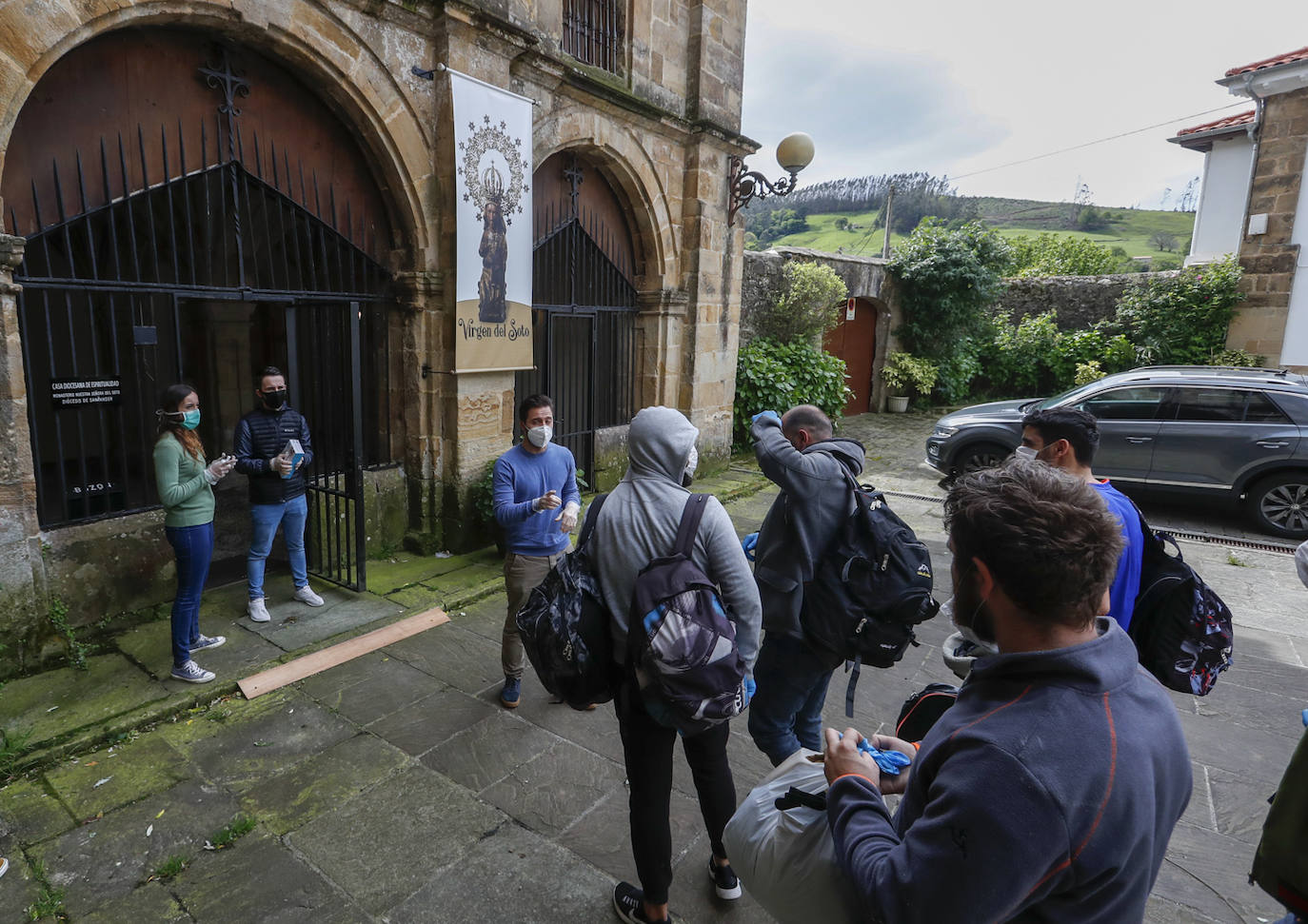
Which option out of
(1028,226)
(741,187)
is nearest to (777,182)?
(741,187)

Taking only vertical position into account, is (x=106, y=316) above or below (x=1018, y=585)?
above

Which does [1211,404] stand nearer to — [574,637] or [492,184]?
[492,184]

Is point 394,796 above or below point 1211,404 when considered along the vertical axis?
below

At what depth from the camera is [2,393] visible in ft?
11.8

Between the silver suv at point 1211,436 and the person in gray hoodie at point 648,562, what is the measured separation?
20.7 ft

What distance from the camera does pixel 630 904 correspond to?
96.7 inches

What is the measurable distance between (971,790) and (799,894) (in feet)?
1.63

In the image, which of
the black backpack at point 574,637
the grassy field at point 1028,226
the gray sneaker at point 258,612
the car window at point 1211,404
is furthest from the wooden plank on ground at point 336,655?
the grassy field at point 1028,226

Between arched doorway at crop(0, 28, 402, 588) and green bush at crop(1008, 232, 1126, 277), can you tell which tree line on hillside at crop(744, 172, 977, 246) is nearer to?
green bush at crop(1008, 232, 1126, 277)

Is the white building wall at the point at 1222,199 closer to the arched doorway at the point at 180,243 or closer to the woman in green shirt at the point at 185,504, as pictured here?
the arched doorway at the point at 180,243

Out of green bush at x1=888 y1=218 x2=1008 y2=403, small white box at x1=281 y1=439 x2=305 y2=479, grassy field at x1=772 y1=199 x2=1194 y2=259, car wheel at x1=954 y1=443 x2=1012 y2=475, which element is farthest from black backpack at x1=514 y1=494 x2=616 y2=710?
grassy field at x1=772 y1=199 x2=1194 y2=259

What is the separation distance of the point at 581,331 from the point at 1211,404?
22.0 feet

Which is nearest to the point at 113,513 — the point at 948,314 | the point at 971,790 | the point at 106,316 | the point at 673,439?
the point at 106,316

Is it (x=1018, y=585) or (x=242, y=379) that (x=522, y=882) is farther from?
(x=242, y=379)
